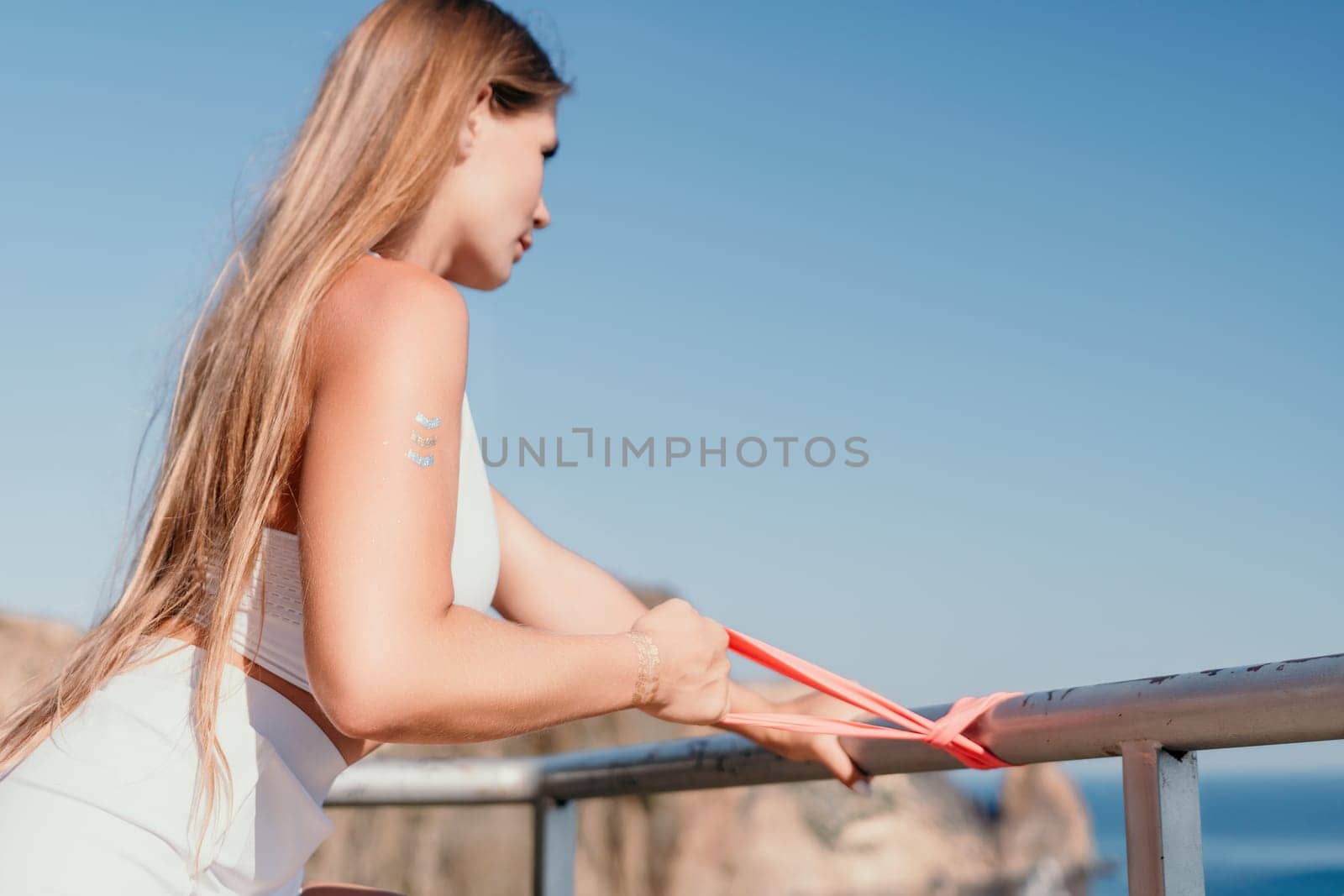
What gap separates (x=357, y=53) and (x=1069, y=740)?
990 mm

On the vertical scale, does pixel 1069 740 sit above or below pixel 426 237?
below

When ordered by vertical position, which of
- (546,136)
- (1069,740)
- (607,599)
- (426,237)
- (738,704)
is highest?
(546,136)

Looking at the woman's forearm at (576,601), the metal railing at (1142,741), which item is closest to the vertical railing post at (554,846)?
the metal railing at (1142,741)

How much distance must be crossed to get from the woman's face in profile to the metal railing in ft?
2.21

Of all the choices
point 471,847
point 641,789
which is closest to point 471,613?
point 641,789

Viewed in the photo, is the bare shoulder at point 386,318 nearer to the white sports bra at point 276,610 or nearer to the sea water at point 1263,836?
the white sports bra at point 276,610

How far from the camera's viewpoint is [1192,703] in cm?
93

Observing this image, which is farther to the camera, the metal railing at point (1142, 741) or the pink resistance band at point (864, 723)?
the pink resistance band at point (864, 723)

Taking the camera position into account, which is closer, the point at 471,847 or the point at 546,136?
the point at 546,136

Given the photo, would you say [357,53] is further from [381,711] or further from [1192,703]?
[1192,703]

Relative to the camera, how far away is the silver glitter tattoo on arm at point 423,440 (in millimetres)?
997

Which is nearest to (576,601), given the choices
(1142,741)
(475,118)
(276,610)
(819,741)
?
(819,741)

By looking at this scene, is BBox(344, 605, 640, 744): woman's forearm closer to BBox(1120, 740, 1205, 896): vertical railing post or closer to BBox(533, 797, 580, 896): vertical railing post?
BBox(1120, 740, 1205, 896): vertical railing post

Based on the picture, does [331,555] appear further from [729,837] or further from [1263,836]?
[729,837]
